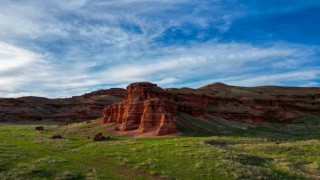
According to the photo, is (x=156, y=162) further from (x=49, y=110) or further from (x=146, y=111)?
(x=49, y=110)

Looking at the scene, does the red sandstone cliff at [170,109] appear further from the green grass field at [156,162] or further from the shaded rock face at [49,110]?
the shaded rock face at [49,110]

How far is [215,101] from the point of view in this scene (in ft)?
396

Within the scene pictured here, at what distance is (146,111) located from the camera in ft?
214

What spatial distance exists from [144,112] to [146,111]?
2.03ft

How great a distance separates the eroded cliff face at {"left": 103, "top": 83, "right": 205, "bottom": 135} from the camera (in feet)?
208

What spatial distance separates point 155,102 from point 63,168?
33.6 m

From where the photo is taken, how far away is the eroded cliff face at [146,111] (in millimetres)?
63438

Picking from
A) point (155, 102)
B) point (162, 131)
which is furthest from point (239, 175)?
point (155, 102)

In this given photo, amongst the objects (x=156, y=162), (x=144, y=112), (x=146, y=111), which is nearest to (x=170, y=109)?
(x=146, y=111)

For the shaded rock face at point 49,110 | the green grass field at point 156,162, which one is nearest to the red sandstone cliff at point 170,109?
the green grass field at point 156,162

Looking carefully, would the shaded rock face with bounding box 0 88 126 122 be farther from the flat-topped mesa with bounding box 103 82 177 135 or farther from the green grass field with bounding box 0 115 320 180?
the green grass field with bounding box 0 115 320 180

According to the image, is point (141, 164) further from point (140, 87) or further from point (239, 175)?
point (140, 87)

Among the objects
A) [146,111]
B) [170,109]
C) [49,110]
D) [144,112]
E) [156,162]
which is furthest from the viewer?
[49,110]

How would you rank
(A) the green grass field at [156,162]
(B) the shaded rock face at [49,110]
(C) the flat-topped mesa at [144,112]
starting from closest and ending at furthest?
1. (A) the green grass field at [156,162]
2. (C) the flat-topped mesa at [144,112]
3. (B) the shaded rock face at [49,110]
